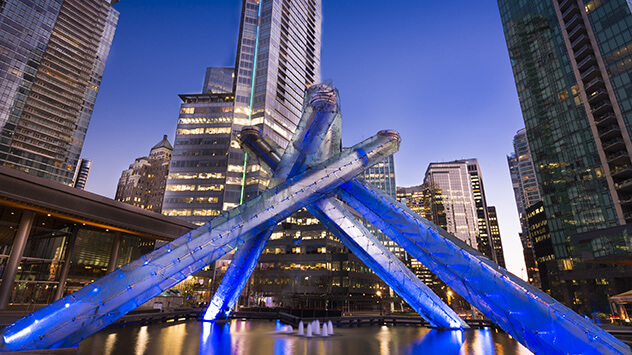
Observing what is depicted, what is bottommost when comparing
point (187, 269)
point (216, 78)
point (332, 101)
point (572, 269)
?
point (187, 269)

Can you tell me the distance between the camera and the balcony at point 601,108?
5809 centimetres

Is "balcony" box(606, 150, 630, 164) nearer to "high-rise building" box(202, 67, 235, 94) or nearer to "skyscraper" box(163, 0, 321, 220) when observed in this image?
"skyscraper" box(163, 0, 321, 220)

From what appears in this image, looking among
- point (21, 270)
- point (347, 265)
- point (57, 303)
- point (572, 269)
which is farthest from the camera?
point (347, 265)

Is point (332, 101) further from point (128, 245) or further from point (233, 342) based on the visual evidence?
point (128, 245)

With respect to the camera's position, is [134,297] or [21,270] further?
[21,270]

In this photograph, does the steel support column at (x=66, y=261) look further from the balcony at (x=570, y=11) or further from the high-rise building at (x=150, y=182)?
the high-rise building at (x=150, y=182)

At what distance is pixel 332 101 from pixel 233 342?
12506 mm

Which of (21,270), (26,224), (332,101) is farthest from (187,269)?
(21,270)

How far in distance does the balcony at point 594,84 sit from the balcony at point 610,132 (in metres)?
8.03

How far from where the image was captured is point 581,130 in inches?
2461

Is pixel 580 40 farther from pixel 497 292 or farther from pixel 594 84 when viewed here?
pixel 497 292

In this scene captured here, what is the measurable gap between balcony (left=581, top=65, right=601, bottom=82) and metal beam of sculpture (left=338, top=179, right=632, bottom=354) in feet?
222

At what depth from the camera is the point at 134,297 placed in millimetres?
12727

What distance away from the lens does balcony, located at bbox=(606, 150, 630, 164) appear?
5522 centimetres
